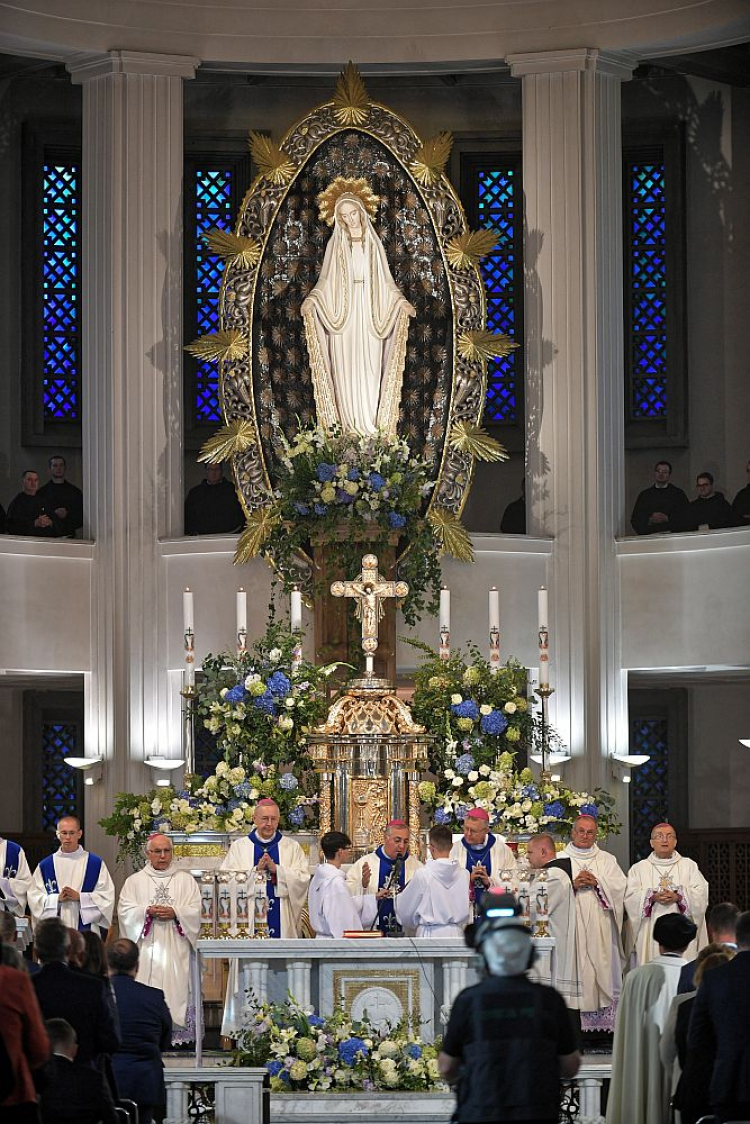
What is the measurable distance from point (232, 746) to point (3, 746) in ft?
20.0

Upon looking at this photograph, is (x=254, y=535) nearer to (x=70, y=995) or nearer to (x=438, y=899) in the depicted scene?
(x=438, y=899)

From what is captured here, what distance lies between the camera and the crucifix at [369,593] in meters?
16.9

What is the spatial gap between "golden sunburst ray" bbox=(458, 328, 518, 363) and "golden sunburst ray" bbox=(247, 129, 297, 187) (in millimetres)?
2102

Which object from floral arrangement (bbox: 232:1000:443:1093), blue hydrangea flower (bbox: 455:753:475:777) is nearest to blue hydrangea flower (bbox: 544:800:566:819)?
blue hydrangea flower (bbox: 455:753:475:777)

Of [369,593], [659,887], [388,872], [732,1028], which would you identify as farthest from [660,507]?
[732,1028]

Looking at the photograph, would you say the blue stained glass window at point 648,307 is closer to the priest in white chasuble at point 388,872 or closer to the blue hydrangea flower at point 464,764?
the blue hydrangea flower at point 464,764

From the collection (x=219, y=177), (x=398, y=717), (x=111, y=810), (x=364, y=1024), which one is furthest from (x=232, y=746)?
(x=219, y=177)

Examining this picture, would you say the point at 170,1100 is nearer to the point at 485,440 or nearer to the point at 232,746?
the point at 232,746

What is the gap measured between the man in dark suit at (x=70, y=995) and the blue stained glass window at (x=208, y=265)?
12416mm

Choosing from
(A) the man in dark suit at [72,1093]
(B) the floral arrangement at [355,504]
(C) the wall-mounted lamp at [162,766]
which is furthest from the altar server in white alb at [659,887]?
(A) the man in dark suit at [72,1093]

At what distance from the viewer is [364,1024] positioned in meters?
13.1

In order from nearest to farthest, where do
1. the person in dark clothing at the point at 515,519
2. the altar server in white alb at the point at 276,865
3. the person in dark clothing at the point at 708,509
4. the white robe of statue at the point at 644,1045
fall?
the white robe of statue at the point at 644,1045, the altar server in white alb at the point at 276,865, the person in dark clothing at the point at 708,509, the person in dark clothing at the point at 515,519

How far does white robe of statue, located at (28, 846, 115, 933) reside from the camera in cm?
1594

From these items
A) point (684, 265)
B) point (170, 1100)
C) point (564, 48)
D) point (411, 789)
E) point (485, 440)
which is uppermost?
point (564, 48)
